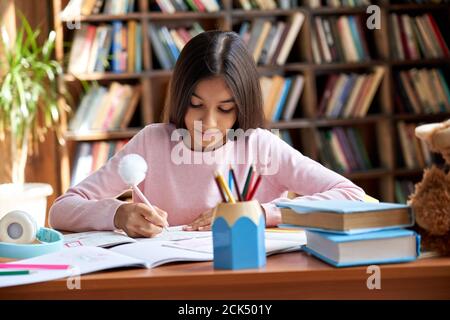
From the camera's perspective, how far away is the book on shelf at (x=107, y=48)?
3.89 meters

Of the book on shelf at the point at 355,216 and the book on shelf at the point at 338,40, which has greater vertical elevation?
the book on shelf at the point at 338,40

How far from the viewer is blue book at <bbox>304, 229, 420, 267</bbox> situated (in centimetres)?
121

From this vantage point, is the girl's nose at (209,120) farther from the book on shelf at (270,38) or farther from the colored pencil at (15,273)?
the book on shelf at (270,38)

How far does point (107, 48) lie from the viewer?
3.94 meters

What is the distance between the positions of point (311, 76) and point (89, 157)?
1.25m

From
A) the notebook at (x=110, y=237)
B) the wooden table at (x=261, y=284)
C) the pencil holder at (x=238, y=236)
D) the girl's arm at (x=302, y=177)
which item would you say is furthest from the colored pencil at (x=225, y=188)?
the girl's arm at (x=302, y=177)

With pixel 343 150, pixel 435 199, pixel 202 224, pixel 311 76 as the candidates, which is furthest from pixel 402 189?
pixel 435 199

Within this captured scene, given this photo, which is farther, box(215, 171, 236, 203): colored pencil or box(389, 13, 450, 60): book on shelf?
box(389, 13, 450, 60): book on shelf

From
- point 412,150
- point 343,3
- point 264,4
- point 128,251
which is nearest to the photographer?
point 128,251

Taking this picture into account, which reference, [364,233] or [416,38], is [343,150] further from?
[364,233]

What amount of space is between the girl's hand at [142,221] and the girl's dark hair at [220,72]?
1.30 feet

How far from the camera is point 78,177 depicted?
3955mm

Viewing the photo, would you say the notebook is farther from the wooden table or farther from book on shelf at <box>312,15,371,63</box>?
book on shelf at <box>312,15,371,63</box>

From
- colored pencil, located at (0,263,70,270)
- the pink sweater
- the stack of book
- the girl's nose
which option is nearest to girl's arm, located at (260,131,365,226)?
the pink sweater
